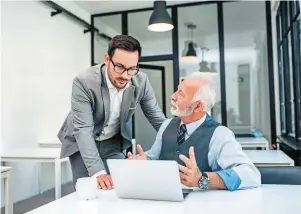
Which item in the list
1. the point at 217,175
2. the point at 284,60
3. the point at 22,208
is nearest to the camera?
the point at 217,175

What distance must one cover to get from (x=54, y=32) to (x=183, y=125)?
3.74 meters

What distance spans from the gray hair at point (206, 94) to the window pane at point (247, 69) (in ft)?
13.2

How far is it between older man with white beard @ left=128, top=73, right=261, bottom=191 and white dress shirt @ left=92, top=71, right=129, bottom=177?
36 cm

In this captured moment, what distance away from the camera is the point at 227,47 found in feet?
17.7

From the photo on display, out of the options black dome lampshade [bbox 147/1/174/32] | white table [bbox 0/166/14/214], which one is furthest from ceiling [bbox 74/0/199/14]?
white table [bbox 0/166/14/214]

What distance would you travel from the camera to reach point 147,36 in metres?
5.77

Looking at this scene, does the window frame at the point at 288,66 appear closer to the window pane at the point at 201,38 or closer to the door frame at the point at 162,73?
the window pane at the point at 201,38

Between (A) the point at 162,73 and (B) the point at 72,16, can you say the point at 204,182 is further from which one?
(A) the point at 162,73

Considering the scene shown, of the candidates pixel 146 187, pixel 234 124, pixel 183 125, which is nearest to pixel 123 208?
pixel 146 187

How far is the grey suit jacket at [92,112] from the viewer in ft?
5.29

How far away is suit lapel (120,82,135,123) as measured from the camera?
1.83 meters

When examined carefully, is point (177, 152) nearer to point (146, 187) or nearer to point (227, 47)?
point (146, 187)

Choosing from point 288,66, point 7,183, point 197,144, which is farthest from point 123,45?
point 288,66

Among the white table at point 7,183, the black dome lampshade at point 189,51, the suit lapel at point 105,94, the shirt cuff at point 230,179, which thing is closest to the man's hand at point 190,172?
the shirt cuff at point 230,179
